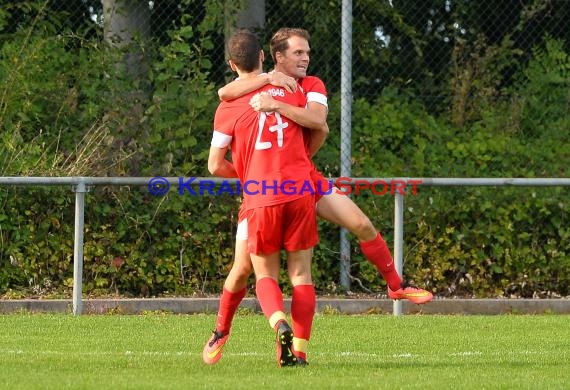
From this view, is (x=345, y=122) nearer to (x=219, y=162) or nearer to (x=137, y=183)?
(x=137, y=183)

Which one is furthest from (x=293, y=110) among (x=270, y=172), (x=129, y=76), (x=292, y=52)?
(x=129, y=76)

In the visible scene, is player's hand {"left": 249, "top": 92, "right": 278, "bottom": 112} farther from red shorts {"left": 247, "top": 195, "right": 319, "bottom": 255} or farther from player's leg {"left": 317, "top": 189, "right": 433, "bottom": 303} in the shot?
player's leg {"left": 317, "top": 189, "right": 433, "bottom": 303}

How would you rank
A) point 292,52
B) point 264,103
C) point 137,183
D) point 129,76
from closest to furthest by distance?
point 264,103 → point 292,52 → point 137,183 → point 129,76

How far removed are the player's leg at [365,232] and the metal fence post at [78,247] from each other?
3.49 m

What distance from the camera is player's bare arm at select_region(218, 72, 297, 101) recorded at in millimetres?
7062

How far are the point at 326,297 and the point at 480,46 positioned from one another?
4.01m

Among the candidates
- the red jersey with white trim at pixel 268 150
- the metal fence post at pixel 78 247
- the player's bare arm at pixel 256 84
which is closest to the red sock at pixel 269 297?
the red jersey with white trim at pixel 268 150

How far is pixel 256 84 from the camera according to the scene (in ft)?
23.2

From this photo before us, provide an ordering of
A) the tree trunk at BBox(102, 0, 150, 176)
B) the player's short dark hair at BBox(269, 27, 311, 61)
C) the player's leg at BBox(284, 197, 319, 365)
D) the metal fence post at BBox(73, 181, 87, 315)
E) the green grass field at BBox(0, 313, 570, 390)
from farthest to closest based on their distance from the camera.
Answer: the tree trunk at BBox(102, 0, 150, 176)
the metal fence post at BBox(73, 181, 87, 315)
the player's short dark hair at BBox(269, 27, 311, 61)
the player's leg at BBox(284, 197, 319, 365)
the green grass field at BBox(0, 313, 570, 390)

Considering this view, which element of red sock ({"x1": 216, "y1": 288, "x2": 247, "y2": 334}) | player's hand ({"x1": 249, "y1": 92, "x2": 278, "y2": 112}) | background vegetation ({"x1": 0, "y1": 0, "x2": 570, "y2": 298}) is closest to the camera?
player's hand ({"x1": 249, "y1": 92, "x2": 278, "y2": 112})

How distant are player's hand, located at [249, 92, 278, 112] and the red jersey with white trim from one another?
42 mm

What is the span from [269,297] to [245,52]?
4.18ft

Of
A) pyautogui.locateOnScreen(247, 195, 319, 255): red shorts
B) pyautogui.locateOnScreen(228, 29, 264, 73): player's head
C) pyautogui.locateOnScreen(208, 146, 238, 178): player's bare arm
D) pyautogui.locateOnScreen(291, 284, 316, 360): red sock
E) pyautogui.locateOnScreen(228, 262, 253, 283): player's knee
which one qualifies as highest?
pyautogui.locateOnScreen(228, 29, 264, 73): player's head

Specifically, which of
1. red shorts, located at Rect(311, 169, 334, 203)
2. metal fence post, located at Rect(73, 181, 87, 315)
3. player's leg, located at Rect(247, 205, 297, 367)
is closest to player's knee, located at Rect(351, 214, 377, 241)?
red shorts, located at Rect(311, 169, 334, 203)
